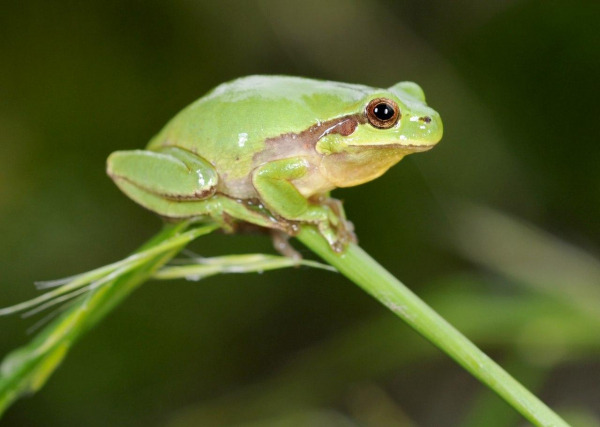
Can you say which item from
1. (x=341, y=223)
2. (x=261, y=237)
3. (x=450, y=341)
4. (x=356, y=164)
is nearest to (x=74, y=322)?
(x=341, y=223)

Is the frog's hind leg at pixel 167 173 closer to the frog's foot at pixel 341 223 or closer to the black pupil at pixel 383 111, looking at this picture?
the frog's foot at pixel 341 223

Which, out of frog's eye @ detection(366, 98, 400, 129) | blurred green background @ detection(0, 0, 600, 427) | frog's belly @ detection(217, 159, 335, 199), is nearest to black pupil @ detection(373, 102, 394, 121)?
frog's eye @ detection(366, 98, 400, 129)

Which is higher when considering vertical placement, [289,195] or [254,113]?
[254,113]

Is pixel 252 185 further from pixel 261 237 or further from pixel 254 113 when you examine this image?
pixel 261 237

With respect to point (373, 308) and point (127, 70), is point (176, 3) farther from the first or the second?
point (373, 308)

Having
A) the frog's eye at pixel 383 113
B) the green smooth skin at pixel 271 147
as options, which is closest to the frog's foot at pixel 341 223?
the green smooth skin at pixel 271 147

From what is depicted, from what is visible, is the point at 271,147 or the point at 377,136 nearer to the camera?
the point at 377,136
